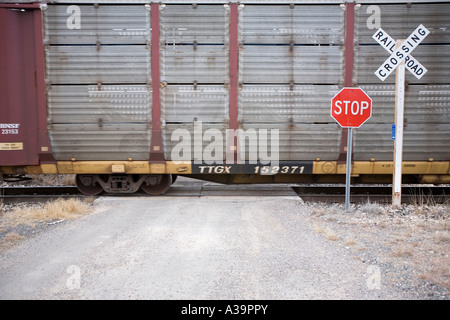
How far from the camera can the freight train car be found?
7543 millimetres

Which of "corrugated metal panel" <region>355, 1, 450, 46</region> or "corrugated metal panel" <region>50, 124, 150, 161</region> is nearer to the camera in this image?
"corrugated metal panel" <region>355, 1, 450, 46</region>

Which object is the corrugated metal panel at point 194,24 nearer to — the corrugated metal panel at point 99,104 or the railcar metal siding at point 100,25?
the railcar metal siding at point 100,25

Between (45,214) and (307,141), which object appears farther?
(307,141)

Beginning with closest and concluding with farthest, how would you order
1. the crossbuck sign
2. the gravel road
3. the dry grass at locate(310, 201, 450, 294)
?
1. the gravel road
2. the dry grass at locate(310, 201, 450, 294)
3. the crossbuck sign

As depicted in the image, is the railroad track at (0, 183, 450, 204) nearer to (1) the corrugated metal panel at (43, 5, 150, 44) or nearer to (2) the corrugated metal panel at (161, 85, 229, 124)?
(2) the corrugated metal panel at (161, 85, 229, 124)

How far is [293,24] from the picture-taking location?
25.0 ft

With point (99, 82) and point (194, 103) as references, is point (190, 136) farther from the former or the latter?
point (99, 82)

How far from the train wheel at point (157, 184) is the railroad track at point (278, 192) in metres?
0.17

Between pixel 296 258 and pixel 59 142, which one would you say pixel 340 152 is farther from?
pixel 59 142

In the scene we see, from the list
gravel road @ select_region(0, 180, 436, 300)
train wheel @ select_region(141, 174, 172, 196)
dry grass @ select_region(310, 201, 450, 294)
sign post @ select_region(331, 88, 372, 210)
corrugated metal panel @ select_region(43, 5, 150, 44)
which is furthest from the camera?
train wheel @ select_region(141, 174, 172, 196)

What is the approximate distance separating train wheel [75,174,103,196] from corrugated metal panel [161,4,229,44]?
11.4ft

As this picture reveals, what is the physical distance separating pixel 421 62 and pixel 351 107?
2.13 meters

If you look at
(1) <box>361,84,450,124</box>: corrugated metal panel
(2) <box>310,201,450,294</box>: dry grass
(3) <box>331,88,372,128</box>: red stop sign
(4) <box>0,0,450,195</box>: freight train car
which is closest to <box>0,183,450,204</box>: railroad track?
(4) <box>0,0,450,195</box>: freight train car

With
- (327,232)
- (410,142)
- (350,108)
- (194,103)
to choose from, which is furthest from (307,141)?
(327,232)
